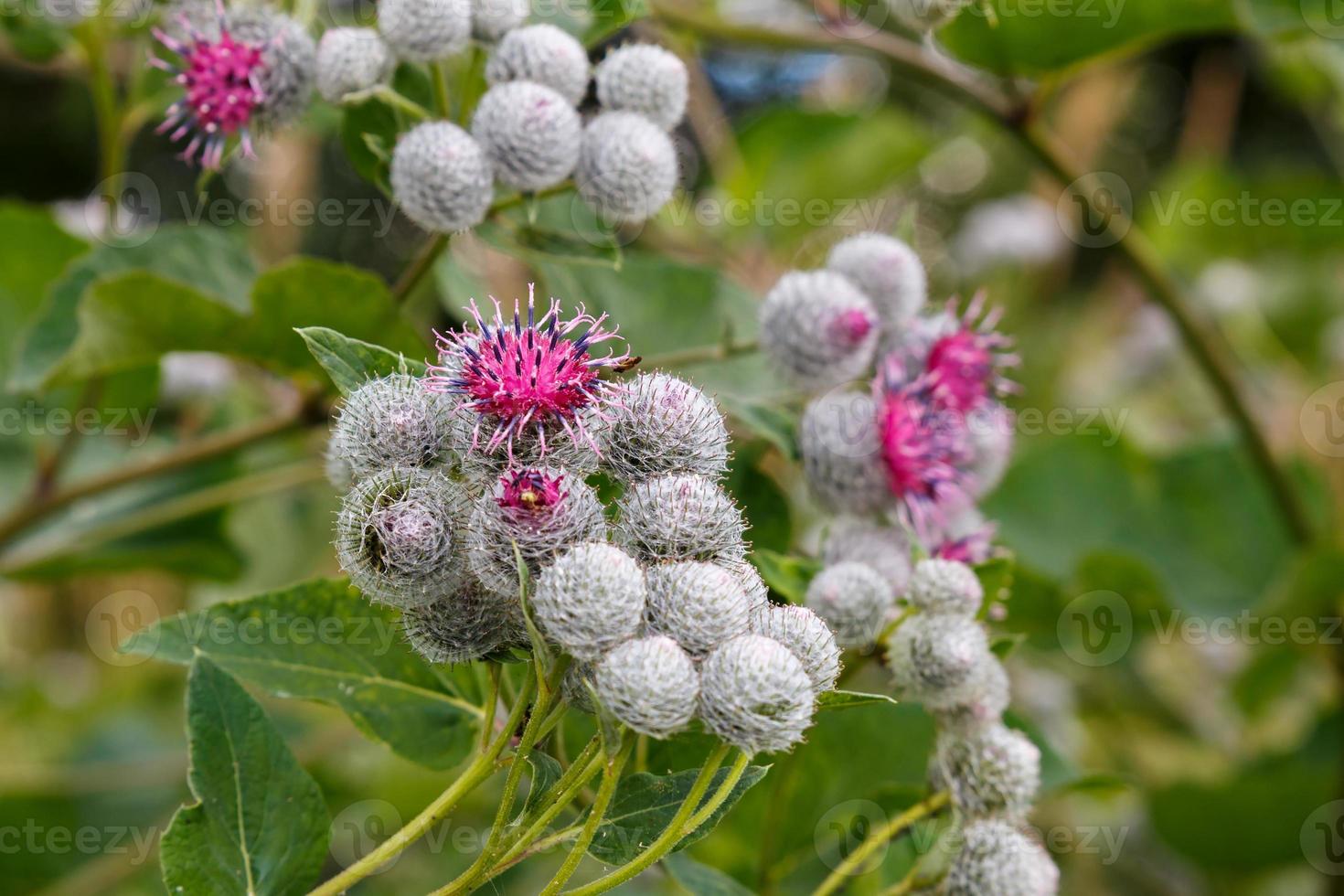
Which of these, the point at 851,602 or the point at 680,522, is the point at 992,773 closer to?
the point at 851,602

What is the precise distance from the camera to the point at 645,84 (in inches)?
83.1

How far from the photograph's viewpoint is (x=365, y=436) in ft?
5.05

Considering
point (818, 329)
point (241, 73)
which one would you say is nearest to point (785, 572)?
point (818, 329)

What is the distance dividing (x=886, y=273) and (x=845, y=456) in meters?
0.39

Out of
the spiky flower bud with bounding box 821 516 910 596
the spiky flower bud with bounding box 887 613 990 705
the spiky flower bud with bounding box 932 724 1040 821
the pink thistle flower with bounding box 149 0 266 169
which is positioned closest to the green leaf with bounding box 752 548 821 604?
the spiky flower bud with bounding box 821 516 910 596

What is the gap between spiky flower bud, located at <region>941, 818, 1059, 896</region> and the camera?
1752 millimetres

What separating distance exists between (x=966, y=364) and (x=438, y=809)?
1.39 m

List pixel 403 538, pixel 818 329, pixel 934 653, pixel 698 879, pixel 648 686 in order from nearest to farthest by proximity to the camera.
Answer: pixel 648 686 → pixel 403 538 → pixel 698 879 → pixel 934 653 → pixel 818 329

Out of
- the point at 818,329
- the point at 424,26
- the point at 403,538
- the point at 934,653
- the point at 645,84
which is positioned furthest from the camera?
the point at 818,329

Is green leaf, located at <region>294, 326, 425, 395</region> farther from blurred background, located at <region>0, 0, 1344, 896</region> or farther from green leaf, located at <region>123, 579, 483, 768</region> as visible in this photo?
blurred background, located at <region>0, 0, 1344, 896</region>

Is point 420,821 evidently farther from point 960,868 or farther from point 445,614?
point 960,868

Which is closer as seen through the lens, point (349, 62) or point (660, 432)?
point (660, 432)

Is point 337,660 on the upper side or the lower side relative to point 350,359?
lower

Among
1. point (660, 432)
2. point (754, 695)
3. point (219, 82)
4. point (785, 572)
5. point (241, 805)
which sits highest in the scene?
point (785, 572)
